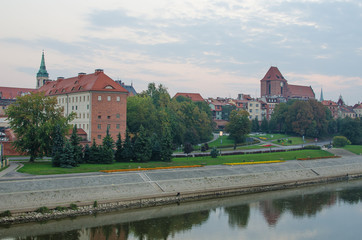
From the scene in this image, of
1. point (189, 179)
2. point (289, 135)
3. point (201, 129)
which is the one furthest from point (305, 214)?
point (289, 135)

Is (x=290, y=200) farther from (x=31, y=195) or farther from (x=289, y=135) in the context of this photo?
(x=289, y=135)

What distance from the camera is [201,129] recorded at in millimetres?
87750

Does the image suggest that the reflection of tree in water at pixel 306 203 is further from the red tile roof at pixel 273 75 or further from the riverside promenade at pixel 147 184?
the red tile roof at pixel 273 75

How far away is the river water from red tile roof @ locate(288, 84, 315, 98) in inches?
4790

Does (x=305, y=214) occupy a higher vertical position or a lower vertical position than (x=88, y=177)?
lower

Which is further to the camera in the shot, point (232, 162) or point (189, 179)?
point (232, 162)

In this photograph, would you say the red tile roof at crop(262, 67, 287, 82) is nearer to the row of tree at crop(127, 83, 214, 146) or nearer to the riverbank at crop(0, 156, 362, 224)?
the row of tree at crop(127, 83, 214, 146)

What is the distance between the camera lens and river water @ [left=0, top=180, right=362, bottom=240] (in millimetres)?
32062

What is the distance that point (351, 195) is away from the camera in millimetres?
49781

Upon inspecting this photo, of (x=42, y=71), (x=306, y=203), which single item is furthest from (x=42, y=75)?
(x=306, y=203)

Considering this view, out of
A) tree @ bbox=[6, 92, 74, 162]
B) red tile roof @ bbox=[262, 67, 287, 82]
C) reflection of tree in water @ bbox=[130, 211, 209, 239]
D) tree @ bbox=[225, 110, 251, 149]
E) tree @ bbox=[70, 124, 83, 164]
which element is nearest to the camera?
reflection of tree in water @ bbox=[130, 211, 209, 239]

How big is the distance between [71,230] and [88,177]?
10163 millimetres

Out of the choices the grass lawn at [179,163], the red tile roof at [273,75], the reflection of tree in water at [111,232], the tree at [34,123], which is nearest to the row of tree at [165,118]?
the grass lawn at [179,163]

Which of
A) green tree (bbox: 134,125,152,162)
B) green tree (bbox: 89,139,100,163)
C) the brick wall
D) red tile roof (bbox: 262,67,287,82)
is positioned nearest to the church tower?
the brick wall
